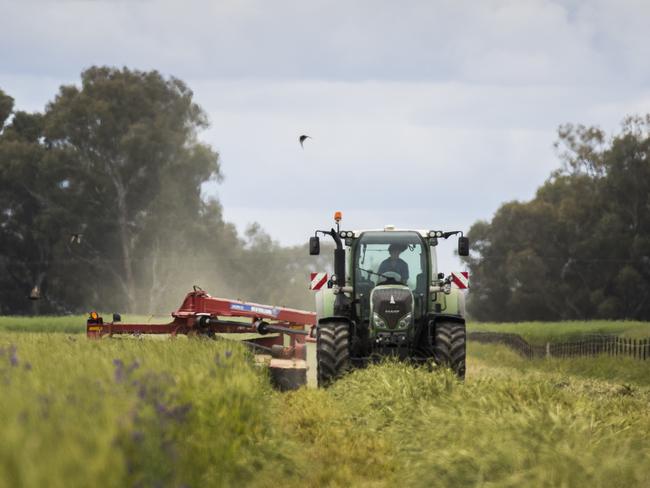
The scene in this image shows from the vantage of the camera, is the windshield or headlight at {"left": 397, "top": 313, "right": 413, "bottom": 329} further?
the windshield

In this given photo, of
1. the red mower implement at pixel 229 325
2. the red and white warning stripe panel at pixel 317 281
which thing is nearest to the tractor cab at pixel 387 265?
the red and white warning stripe panel at pixel 317 281

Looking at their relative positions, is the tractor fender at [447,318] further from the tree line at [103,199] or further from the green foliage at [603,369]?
the tree line at [103,199]

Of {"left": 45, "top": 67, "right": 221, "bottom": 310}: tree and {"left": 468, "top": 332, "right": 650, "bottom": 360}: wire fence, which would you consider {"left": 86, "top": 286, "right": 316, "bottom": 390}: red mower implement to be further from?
{"left": 45, "top": 67, "right": 221, "bottom": 310}: tree

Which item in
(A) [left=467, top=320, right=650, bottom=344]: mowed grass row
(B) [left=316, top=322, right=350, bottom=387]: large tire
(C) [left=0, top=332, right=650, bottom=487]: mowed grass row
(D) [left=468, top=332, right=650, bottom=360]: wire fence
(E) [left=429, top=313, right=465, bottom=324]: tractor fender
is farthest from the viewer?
(A) [left=467, top=320, right=650, bottom=344]: mowed grass row

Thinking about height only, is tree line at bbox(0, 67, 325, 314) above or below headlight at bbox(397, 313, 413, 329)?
above

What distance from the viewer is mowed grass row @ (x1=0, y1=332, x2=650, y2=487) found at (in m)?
5.46

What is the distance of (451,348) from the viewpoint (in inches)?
605

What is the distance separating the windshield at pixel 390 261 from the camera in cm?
1636

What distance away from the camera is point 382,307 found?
15.5 metres

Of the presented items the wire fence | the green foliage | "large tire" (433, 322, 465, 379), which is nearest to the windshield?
"large tire" (433, 322, 465, 379)

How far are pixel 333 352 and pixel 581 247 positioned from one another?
168 ft

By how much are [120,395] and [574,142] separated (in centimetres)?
6856

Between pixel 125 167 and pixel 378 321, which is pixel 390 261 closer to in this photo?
pixel 378 321

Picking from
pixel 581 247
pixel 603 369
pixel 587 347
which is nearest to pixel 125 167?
pixel 581 247
